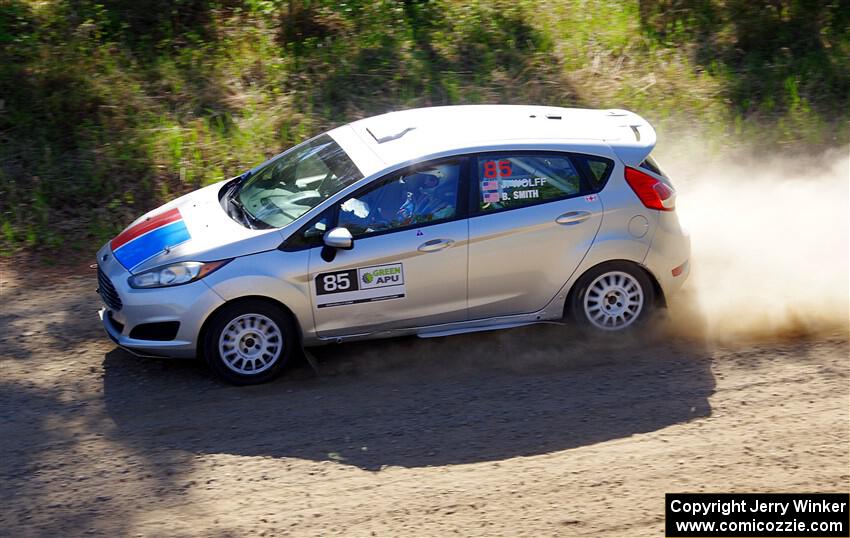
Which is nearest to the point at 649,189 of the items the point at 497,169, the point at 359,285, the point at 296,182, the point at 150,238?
the point at 497,169

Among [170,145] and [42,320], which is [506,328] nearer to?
[42,320]

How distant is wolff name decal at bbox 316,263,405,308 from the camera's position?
7.40 meters

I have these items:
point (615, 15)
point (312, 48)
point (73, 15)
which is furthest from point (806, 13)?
point (73, 15)

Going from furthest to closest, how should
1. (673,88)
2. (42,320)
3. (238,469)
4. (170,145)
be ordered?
(673,88) < (170,145) < (42,320) < (238,469)

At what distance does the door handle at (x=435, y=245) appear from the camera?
7.47 m

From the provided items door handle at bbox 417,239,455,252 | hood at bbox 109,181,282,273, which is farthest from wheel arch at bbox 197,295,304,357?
door handle at bbox 417,239,455,252

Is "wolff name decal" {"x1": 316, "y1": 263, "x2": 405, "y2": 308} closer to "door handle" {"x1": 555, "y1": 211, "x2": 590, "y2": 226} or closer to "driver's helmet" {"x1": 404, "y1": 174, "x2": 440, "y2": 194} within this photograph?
"driver's helmet" {"x1": 404, "y1": 174, "x2": 440, "y2": 194}

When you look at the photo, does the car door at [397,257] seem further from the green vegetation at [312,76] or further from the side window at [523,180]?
the green vegetation at [312,76]

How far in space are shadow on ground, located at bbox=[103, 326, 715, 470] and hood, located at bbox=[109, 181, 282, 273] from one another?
0.92 meters

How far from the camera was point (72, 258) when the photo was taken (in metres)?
10.2

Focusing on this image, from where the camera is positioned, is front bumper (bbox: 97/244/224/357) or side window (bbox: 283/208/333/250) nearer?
front bumper (bbox: 97/244/224/357)

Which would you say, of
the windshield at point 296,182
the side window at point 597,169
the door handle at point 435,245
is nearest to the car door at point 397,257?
→ the door handle at point 435,245

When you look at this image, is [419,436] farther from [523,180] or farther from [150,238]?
[150,238]

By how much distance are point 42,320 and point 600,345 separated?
4847mm
